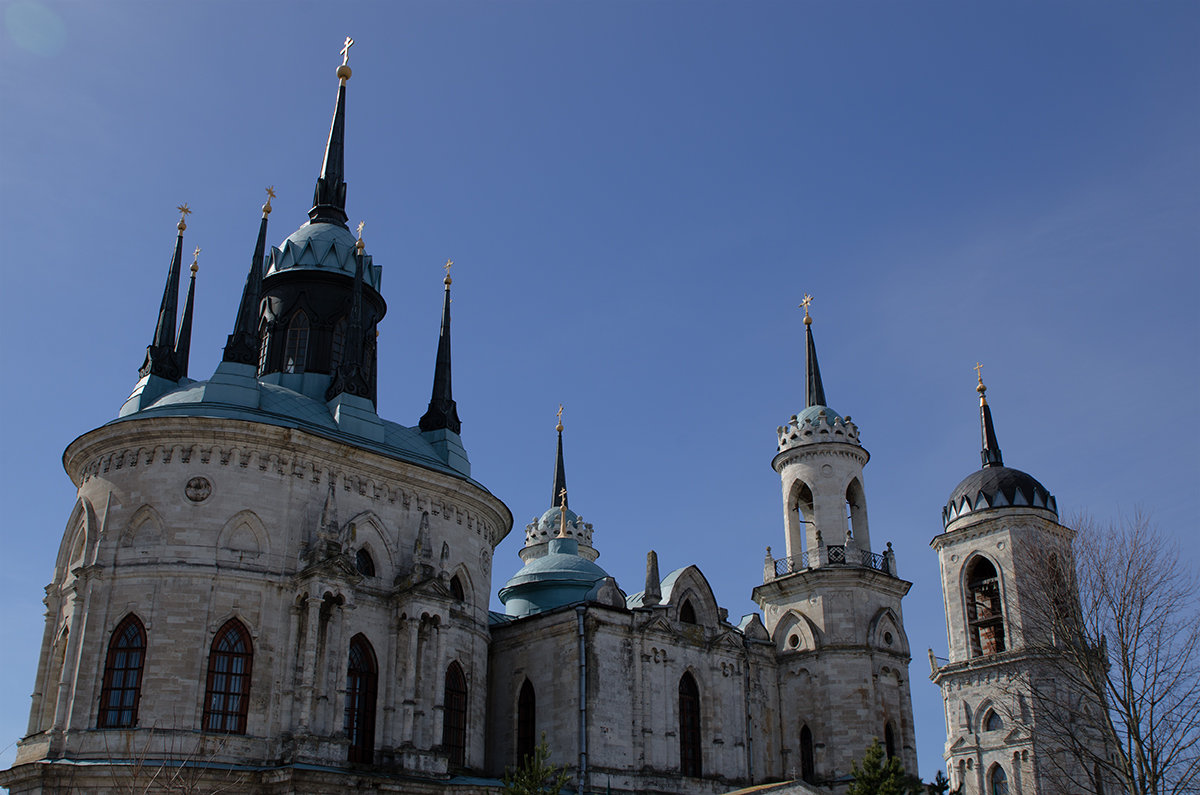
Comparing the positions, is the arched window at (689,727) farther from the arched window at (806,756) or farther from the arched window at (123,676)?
the arched window at (123,676)

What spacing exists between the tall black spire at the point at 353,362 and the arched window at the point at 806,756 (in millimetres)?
17595

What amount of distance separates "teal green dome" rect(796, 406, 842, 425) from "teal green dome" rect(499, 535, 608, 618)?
30.1ft

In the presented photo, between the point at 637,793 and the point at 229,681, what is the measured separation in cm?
1150

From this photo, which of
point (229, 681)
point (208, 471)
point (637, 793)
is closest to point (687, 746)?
point (637, 793)

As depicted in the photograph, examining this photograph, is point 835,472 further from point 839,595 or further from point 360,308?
point 360,308

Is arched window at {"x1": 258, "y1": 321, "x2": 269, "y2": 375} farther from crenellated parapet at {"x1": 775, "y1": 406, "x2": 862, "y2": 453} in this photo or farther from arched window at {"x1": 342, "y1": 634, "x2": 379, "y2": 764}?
crenellated parapet at {"x1": 775, "y1": 406, "x2": 862, "y2": 453}

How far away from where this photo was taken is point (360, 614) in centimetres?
2884

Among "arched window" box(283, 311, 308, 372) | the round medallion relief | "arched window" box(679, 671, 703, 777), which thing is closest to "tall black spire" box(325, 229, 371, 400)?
"arched window" box(283, 311, 308, 372)

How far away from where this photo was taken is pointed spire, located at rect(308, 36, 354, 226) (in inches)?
1487

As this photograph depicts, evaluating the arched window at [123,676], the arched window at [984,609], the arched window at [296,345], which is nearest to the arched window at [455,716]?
the arched window at [123,676]

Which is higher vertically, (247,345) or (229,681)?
(247,345)

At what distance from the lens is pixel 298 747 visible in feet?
84.1

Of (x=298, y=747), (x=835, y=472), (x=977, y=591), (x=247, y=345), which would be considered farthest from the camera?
(x=977, y=591)

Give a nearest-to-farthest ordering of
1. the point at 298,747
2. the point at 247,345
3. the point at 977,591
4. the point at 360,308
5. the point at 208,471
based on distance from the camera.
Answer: the point at 298,747 < the point at 208,471 < the point at 247,345 < the point at 360,308 < the point at 977,591
